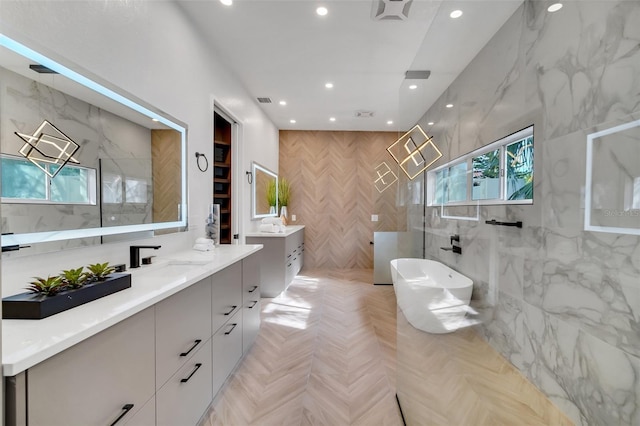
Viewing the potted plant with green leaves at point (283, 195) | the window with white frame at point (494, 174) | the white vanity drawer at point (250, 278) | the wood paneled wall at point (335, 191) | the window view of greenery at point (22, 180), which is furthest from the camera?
the wood paneled wall at point (335, 191)

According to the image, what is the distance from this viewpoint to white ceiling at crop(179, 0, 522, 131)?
2154mm

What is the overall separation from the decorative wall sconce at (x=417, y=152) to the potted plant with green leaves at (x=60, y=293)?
2.32m

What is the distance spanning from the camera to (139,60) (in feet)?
5.87

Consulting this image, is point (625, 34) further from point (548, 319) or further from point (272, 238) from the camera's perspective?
point (272, 238)

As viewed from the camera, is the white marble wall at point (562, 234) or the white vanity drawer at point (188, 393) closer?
the white marble wall at point (562, 234)

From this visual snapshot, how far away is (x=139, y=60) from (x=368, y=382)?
8.96 ft

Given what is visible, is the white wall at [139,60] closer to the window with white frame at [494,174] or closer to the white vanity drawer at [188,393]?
the white vanity drawer at [188,393]

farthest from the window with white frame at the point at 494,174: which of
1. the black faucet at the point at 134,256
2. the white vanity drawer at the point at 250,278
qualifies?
the black faucet at the point at 134,256

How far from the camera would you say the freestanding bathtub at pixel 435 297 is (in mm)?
1960

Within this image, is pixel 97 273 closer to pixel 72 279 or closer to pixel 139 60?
pixel 72 279

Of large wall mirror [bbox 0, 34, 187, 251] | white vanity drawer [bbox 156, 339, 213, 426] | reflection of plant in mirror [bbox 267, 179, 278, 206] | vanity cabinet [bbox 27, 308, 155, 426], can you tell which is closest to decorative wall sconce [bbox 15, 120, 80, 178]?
large wall mirror [bbox 0, 34, 187, 251]

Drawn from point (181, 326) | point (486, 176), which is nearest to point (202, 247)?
point (181, 326)

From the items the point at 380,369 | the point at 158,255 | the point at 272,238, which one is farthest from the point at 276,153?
the point at 380,369

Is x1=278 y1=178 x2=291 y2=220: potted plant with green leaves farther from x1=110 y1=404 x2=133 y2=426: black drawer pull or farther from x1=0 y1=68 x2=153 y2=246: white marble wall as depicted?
x1=110 y1=404 x2=133 y2=426: black drawer pull
